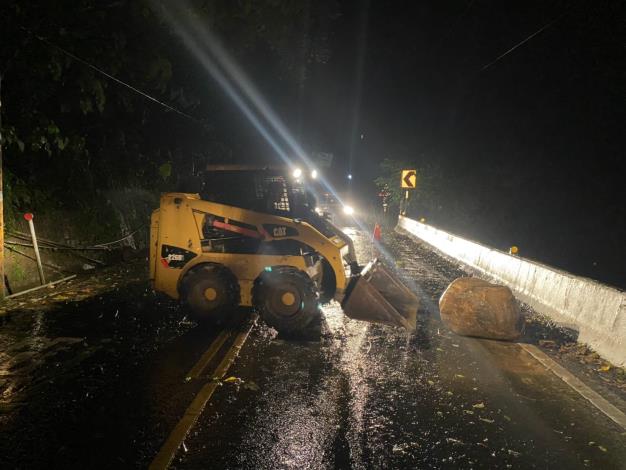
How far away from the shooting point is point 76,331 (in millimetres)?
6703

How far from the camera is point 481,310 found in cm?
673

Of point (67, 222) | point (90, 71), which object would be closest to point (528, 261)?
Answer: point (90, 71)

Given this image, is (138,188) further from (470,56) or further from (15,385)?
(470,56)

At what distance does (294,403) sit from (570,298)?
528cm

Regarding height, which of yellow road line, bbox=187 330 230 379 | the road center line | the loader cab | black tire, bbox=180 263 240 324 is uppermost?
the loader cab

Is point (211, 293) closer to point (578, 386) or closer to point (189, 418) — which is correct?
point (189, 418)

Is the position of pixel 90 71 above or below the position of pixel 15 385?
above

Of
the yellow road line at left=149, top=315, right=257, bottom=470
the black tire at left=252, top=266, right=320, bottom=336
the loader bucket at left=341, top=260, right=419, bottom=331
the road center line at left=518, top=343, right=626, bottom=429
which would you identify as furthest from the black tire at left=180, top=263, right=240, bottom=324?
the road center line at left=518, top=343, right=626, bottom=429

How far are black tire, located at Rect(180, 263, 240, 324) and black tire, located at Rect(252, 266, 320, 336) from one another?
518mm

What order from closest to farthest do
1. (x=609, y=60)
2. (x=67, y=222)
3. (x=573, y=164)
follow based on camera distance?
1. (x=67, y=222)
2. (x=609, y=60)
3. (x=573, y=164)

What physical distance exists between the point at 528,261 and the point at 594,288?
2936mm

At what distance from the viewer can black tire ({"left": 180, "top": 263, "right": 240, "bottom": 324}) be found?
685 centimetres

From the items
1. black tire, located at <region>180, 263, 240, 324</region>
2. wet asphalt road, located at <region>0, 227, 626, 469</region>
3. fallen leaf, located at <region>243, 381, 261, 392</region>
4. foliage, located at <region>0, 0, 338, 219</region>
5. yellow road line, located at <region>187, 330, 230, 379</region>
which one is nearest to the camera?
wet asphalt road, located at <region>0, 227, 626, 469</region>

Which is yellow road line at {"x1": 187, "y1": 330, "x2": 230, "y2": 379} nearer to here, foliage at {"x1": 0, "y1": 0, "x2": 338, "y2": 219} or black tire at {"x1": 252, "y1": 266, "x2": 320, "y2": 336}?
black tire at {"x1": 252, "y1": 266, "x2": 320, "y2": 336}
